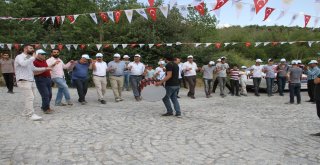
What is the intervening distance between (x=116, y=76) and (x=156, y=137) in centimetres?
617

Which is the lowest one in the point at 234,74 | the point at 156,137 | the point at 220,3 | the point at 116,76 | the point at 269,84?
the point at 156,137

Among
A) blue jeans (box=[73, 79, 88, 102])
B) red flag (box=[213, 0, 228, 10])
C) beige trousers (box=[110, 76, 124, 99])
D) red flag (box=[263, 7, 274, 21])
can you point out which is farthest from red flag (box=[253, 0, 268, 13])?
blue jeans (box=[73, 79, 88, 102])

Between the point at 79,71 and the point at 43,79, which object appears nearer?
the point at 43,79

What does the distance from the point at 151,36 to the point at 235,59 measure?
767 centimetres

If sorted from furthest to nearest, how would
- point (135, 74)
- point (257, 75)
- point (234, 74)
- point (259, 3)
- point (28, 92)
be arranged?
1. point (257, 75)
2. point (234, 74)
3. point (135, 74)
4. point (259, 3)
5. point (28, 92)

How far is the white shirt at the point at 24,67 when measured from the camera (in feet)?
27.5

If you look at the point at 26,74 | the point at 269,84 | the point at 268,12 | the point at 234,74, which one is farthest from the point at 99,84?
the point at 269,84

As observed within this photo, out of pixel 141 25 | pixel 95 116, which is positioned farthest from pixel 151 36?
pixel 95 116

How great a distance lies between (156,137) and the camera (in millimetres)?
7102

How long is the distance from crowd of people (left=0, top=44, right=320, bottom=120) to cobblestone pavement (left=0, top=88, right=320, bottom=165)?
0.70 meters

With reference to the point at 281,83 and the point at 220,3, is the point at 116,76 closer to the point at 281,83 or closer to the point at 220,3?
the point at 220,3

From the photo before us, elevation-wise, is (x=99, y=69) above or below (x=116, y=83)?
above

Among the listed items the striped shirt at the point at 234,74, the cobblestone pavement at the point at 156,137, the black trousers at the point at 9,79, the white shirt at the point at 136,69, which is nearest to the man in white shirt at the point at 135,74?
the white shirt at the point at 136,69

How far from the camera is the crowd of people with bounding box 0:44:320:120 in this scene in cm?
869
